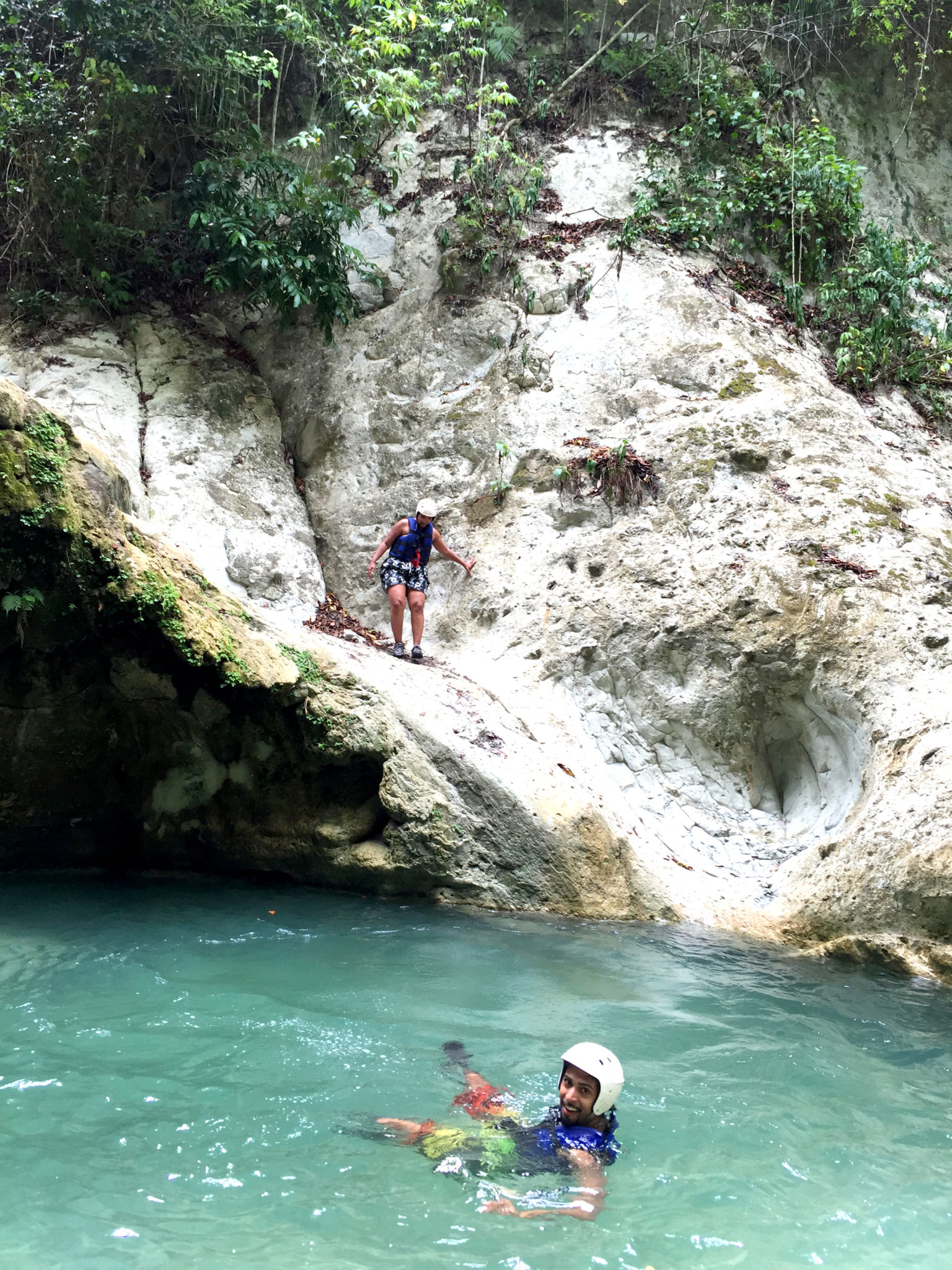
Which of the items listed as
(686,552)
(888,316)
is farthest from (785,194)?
(686,552)

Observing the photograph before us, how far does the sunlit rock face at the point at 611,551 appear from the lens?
8125 mm

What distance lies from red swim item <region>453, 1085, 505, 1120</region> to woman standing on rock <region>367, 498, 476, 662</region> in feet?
18.8

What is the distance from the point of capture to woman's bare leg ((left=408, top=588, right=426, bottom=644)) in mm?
10289

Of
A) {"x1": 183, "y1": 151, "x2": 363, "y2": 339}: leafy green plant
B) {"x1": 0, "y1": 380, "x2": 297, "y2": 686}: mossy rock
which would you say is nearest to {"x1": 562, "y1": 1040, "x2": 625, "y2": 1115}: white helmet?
{"x1": 0, "y1": 380, "x2": 297, "y2": 686}: mossy rock

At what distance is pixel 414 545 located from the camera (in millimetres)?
10414

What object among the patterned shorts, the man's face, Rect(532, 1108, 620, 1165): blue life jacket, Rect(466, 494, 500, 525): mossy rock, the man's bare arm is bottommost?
the man's bare arm

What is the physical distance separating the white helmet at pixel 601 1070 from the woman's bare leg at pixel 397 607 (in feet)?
20.4

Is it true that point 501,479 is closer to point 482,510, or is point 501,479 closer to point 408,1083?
point 482,510

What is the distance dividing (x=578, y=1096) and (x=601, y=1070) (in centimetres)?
17

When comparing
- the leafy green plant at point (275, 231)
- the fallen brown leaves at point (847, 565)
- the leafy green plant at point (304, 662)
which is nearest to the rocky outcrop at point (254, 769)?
the leafy green plant at point (304, 662)

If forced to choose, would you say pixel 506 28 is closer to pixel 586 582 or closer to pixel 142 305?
pixel 142 305

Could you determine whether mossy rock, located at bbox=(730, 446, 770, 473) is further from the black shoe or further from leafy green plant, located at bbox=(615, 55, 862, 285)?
the black shoe

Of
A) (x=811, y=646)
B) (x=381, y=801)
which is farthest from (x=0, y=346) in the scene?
(x=811, y=646)

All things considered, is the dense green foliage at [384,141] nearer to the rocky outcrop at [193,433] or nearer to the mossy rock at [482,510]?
the rocky outcrop at [193,433]
